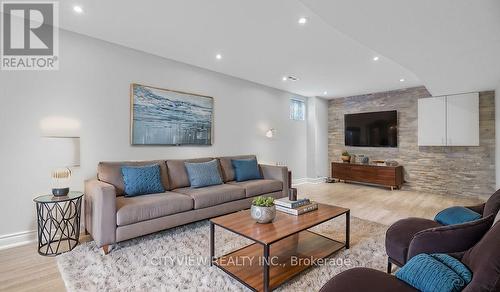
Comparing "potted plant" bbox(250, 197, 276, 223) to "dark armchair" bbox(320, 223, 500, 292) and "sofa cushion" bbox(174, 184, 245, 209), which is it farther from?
"sofa cushion" bbox(174, 184, 245, 209)

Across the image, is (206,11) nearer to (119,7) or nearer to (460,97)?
(119,7)

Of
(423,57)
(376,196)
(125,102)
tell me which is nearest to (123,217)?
(125,102)

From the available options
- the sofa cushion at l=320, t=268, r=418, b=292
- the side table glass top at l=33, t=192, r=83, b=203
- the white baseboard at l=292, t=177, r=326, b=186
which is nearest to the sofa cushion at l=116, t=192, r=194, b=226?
the side table glass top at l=33, t=192, r=83, b=203

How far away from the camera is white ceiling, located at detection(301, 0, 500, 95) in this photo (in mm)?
1719

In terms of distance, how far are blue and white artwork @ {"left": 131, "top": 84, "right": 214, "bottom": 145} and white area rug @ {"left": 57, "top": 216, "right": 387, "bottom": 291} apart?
1.51 m

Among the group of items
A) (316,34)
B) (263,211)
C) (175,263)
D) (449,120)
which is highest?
(316,34)

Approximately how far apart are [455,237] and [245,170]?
3.00 m

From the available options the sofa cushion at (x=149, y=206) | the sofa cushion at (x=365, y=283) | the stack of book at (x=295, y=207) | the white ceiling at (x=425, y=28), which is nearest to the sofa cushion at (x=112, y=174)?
the sofa cushion at (x=149, y=206)

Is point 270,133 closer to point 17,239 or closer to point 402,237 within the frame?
point 402,237

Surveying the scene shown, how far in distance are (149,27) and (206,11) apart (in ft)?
2.74

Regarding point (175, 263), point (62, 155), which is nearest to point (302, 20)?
point (175, 263)

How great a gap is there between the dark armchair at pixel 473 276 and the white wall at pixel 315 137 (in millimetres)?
5330

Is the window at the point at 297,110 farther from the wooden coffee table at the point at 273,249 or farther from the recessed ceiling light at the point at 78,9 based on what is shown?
the recessed ceiling light at the point at 78,9

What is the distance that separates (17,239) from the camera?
2645mm
